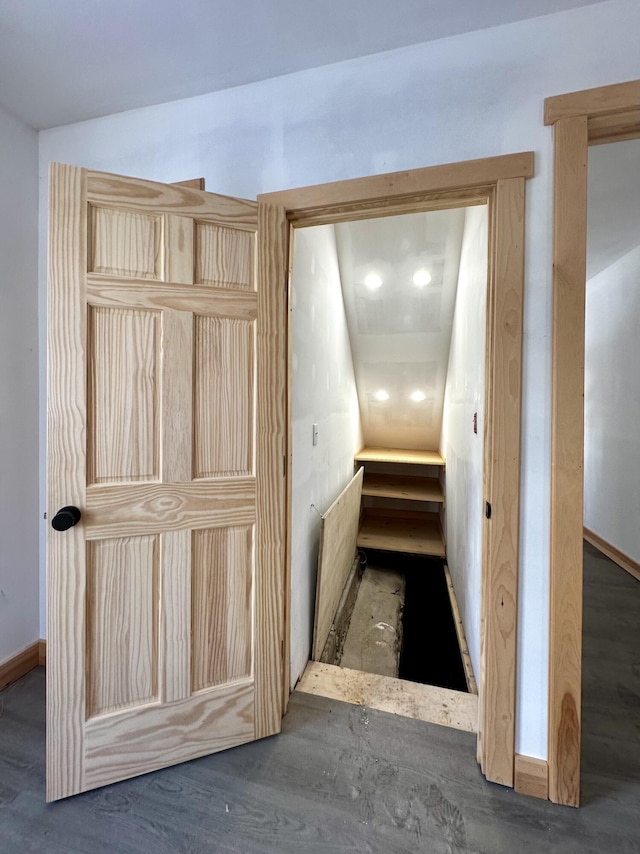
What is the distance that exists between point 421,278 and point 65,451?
8.26ft

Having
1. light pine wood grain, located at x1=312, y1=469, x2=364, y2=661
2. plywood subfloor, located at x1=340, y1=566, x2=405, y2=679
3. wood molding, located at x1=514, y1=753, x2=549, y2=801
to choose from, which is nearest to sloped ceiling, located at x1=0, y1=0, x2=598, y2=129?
light pine wood grain, located at x1=312, y1=469, x2=364, y2=661

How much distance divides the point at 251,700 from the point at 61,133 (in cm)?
268

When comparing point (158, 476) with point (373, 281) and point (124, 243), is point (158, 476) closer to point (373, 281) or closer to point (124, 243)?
point (124, 243)

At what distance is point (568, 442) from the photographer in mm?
1055

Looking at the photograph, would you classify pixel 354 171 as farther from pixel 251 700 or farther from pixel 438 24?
pixel 251 700

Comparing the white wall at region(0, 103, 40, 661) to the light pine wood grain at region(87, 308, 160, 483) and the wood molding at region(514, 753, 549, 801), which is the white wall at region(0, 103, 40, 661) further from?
the wood molding at region(514, 753, 549, 801)

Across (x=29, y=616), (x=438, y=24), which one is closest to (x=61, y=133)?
(x=438, y=24)

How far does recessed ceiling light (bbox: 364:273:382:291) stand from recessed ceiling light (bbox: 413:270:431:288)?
275 millimetres

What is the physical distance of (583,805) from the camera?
1081 millimetres

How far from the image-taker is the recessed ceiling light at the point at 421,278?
2500 mm

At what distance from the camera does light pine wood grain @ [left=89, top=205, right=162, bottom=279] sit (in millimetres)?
1113

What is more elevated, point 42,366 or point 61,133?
point 61,133

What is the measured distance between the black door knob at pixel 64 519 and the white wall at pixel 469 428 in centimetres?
156

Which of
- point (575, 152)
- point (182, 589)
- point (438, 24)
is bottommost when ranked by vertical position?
point (182, 589)
